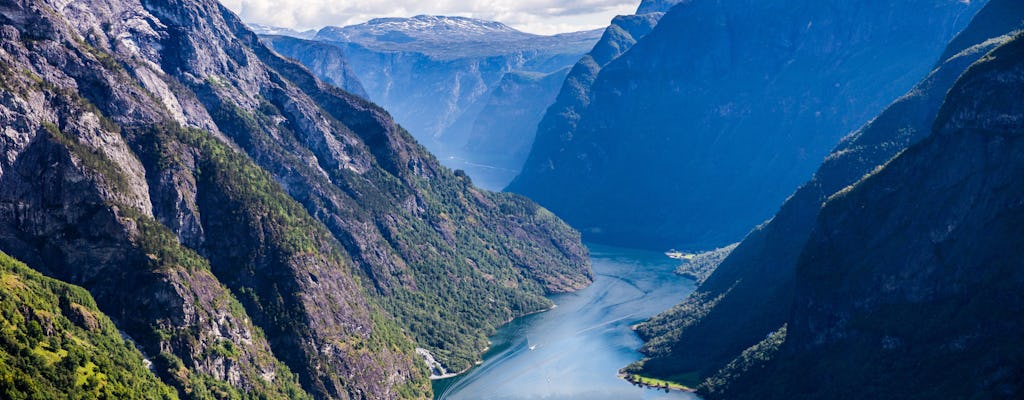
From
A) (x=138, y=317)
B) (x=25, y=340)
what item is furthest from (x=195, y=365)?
(x=25, y=340)

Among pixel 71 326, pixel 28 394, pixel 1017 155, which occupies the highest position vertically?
pixel 1017 155

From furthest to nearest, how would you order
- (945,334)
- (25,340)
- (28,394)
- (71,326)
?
(945,334) → (71,326) → (25,340) → (28,394)

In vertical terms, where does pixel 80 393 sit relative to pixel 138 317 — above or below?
below

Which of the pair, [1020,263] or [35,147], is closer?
[1020,263]

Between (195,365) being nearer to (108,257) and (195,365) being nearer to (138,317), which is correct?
(138,317)

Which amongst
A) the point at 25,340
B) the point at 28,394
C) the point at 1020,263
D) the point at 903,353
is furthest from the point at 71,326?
the point at 1020,263

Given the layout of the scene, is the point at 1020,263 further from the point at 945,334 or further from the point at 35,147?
the point at 35,147

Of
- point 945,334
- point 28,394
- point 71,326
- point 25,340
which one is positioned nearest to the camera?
point 28,394
